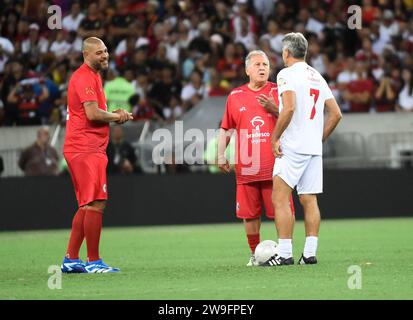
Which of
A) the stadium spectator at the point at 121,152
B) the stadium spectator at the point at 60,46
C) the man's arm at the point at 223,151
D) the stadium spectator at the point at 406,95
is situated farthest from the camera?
the stadium spectator at the point at 60,46

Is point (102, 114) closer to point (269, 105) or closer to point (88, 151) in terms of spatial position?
point (88, 151)

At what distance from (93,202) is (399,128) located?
11.2m

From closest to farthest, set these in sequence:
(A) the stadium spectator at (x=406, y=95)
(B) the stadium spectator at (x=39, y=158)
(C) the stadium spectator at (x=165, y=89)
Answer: (B) the stadium spectator at (x=39, y=158) < (A) the stadium spectator at (x=406, y=95) < (C) the stadium spectator at (x=165, y=89)

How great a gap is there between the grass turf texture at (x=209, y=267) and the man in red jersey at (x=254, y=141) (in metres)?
0.69

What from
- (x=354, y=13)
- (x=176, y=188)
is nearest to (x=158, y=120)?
(x=176, y=188)

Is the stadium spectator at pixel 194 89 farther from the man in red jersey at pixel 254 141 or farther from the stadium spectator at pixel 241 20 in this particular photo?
the man in red jersey at pixel 254 141

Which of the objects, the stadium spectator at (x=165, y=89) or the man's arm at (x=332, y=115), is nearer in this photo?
the man's arm at (x=332, y=115)

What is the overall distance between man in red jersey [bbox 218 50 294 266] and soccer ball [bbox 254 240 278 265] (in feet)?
0.79

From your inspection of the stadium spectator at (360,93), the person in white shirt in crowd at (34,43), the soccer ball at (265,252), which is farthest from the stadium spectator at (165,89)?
the soccer ball at (265,252)

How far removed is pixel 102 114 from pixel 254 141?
1781 millimetres

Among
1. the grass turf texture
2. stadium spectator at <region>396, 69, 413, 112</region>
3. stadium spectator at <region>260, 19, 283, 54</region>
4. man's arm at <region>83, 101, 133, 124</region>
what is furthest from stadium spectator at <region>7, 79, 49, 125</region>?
man's arm at <region>83, 101, 133, 124</region>

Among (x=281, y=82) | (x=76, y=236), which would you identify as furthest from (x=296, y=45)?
(x=76, y=236)

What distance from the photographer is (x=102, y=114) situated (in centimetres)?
1180

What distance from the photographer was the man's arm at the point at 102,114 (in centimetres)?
1174
